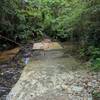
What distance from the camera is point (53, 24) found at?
19.9 m

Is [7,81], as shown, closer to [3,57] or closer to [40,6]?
[3,57]

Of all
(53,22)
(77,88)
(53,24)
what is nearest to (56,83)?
(77,88)

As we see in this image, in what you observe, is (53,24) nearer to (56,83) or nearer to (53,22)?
(53,22)

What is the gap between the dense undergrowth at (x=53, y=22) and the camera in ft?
33.0

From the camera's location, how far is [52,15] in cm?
2138

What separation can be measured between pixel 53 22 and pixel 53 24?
26cm

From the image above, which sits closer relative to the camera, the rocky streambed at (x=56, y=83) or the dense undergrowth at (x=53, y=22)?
the rocky streambed at (x=56, y=83)

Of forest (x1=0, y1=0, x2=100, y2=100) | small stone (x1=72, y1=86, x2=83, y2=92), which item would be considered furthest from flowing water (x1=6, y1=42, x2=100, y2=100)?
forest (x1=0, y1=0, x2=100, y2=100)

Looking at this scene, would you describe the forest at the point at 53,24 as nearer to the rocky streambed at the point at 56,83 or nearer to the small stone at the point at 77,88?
the rocky streambed at the point at 56,83

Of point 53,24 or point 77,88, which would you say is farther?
point 53,24

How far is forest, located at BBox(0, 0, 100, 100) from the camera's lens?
396 inches

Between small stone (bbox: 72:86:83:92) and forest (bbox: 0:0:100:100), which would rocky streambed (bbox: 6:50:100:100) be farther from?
forest (bbox: 0:0:100:100)

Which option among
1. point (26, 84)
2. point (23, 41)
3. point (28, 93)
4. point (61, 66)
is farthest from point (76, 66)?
point (23, 41)

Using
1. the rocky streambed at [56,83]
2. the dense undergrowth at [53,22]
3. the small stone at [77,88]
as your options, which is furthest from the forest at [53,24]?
the small stone at [77,88]
